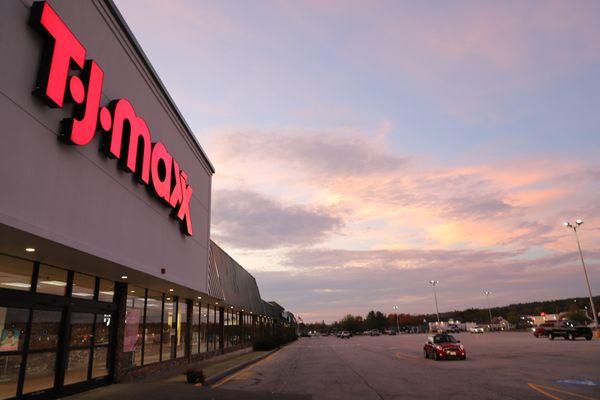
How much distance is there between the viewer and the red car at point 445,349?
23.1 meters

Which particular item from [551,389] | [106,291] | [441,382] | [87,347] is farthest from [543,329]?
[87,347]

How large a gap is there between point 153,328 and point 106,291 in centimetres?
426

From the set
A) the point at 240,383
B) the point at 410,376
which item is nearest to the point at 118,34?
the point at 240,383

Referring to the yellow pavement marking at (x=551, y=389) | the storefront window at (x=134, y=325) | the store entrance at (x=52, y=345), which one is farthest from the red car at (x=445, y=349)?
the store entrance at (x=52, y=345)

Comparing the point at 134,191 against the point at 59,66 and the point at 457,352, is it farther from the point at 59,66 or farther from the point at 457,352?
the point at 457,352

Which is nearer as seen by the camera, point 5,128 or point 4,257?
point 5,128

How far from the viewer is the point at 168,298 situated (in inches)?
848

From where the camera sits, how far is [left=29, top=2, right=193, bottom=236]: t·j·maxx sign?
9352 millimetres

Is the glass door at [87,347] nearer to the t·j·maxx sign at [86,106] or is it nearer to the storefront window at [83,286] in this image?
the storefront window at [83,286]

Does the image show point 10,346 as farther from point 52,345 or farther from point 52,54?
point 52,54

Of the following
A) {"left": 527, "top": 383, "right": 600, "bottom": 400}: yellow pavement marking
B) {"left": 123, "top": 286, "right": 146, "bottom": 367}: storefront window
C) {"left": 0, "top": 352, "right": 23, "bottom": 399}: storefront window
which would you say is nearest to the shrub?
{"left": 123, "top": 286, "right": 146, "bottom": 367}: storefront window

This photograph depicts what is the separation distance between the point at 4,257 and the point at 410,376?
1390 centimetres

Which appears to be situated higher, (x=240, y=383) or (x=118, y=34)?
(x=118, y=34)

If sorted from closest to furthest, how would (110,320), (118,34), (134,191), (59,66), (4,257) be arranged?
(59,66) → (4,257) → (118,34) → (134,191) → (110,320)
